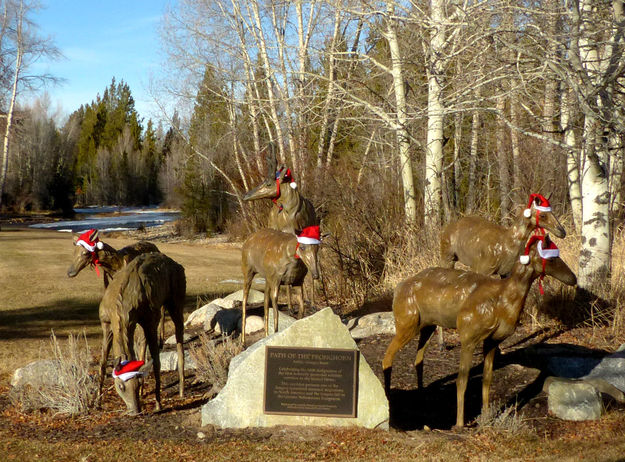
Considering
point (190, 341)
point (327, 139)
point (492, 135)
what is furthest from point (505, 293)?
point (327, 139)

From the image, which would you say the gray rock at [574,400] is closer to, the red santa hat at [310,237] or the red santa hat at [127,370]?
the red santa hat at [310,237]

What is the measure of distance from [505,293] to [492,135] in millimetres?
15923

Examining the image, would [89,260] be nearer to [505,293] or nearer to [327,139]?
[505,293]

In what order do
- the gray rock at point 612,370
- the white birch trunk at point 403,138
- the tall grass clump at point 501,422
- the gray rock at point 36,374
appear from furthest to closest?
the white birch trunk at point 403,138, the gray rock at point 612,370, the gray rock at point 36,374, the tall grass clump at point 501,422

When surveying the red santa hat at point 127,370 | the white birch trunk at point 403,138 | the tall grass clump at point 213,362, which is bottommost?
the tall grass clump at point 213,362

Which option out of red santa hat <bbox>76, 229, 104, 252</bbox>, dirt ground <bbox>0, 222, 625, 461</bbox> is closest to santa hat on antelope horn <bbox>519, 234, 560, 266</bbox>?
dirt ground <bbox>0, 222, 625, 461</bbox>

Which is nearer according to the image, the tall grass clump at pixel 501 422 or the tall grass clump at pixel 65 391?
the tall grass clump at pixel 501 422

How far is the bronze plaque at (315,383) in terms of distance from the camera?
602 cm

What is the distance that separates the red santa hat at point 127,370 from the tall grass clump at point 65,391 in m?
0.82

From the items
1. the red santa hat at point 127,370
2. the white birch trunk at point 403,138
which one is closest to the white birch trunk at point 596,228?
the white birch trunk at point 403,138

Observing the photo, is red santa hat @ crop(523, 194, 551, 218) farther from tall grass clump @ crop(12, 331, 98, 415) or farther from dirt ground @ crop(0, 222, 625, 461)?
tall grass clump @ crop(12, 331, 98, 415)

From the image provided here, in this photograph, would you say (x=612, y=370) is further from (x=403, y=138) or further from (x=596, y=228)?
(x=403, y=138)

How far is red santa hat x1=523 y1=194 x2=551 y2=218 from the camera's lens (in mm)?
7223

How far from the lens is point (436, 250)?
10484mm
